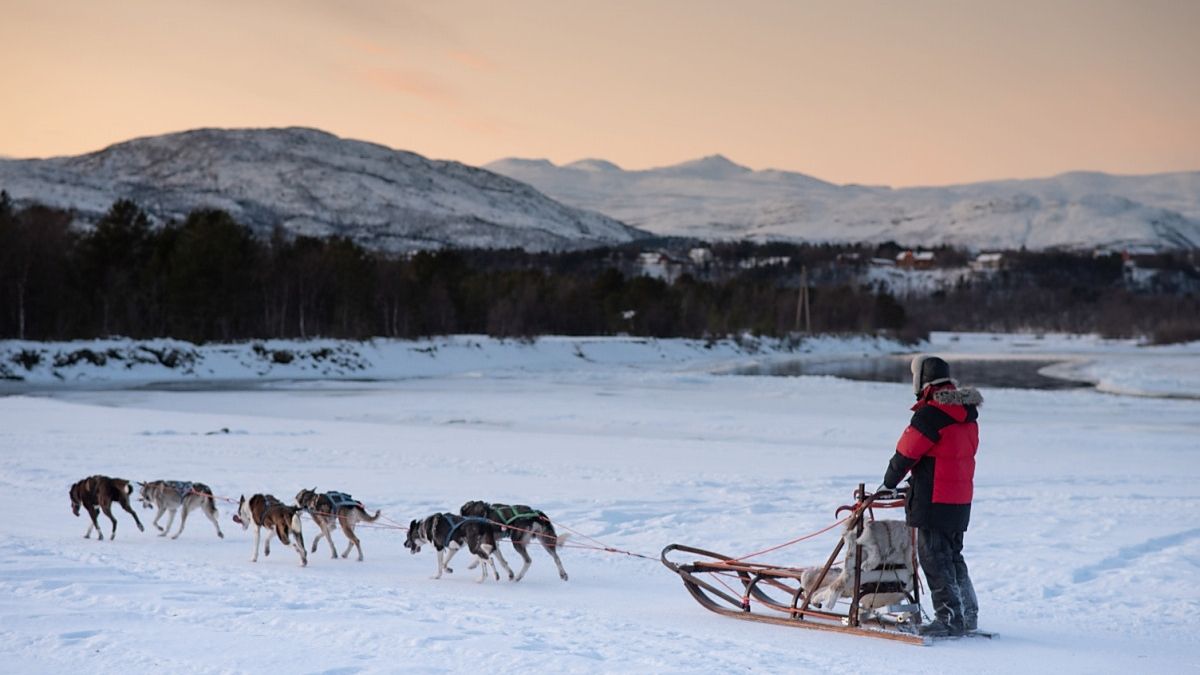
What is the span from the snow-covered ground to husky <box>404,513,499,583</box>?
8.3 inches

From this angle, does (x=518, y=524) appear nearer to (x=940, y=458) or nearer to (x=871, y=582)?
(x=871, y=582)

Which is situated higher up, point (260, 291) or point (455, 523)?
point (260, 291)

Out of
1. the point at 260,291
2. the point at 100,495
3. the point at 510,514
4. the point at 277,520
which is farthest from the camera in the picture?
the point at 260,291

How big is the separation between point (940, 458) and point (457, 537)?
15.5ft

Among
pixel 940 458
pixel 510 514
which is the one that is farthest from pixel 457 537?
pixel 940 458

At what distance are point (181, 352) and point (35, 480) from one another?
36.9 meters

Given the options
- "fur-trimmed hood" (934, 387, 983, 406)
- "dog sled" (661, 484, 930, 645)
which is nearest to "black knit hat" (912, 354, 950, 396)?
"fur-trimmed hood" (934, 387, 983, 406)

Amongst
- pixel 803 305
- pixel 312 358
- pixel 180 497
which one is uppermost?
pixel 803 305

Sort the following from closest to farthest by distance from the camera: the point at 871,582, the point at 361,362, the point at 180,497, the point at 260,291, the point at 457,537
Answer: the point at 871,582 → the point at 457,537 → the point at 180,497 → the point at 361,362 → the point at 260,291

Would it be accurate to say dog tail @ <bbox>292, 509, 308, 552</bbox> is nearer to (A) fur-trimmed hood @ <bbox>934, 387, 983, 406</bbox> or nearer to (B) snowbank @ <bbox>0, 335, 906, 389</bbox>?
A: (A) fur-trimmed hood @ <bbox>934, 387, 983, 406</bbox>

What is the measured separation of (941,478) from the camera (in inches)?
299

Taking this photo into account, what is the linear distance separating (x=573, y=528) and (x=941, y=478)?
6.51 metres

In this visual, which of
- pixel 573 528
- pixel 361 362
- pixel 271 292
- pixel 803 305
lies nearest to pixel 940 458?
pixel 573 528

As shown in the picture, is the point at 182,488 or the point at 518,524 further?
the point at 182,488
